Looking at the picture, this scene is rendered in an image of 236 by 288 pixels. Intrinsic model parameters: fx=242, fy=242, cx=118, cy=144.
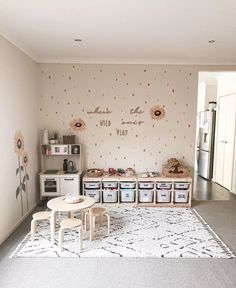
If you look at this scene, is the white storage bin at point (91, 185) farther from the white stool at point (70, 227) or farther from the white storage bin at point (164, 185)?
the white stool at point (70, 227)

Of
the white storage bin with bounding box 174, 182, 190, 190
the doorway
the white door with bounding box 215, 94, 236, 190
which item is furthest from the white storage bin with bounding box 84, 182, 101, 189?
the white door with bounding box 215, 94, 236, 190

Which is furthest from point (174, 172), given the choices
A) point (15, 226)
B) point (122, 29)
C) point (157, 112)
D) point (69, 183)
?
point (15, 226)

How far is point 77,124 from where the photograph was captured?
4441 mm

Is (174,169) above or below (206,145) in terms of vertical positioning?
below

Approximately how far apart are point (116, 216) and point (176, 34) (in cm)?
267

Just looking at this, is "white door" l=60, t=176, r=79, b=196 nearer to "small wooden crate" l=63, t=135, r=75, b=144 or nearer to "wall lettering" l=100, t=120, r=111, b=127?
"small wooden crate" l=63, t=135, r=75, b=144

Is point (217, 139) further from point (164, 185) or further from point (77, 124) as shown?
point (77, 124)

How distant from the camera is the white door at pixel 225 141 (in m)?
5.12

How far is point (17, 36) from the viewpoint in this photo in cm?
311

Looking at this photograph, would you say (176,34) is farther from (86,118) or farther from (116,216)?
(116,216)

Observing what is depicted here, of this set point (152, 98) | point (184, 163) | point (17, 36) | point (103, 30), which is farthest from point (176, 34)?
point (184, 163)

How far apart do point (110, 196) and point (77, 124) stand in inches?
56.3

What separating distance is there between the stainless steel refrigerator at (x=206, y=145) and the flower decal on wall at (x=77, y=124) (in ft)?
10.9

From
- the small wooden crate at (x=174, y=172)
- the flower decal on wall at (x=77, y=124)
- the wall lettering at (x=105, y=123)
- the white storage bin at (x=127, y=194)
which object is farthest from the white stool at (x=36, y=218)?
the small wooden crate at (x=174, y=172)
